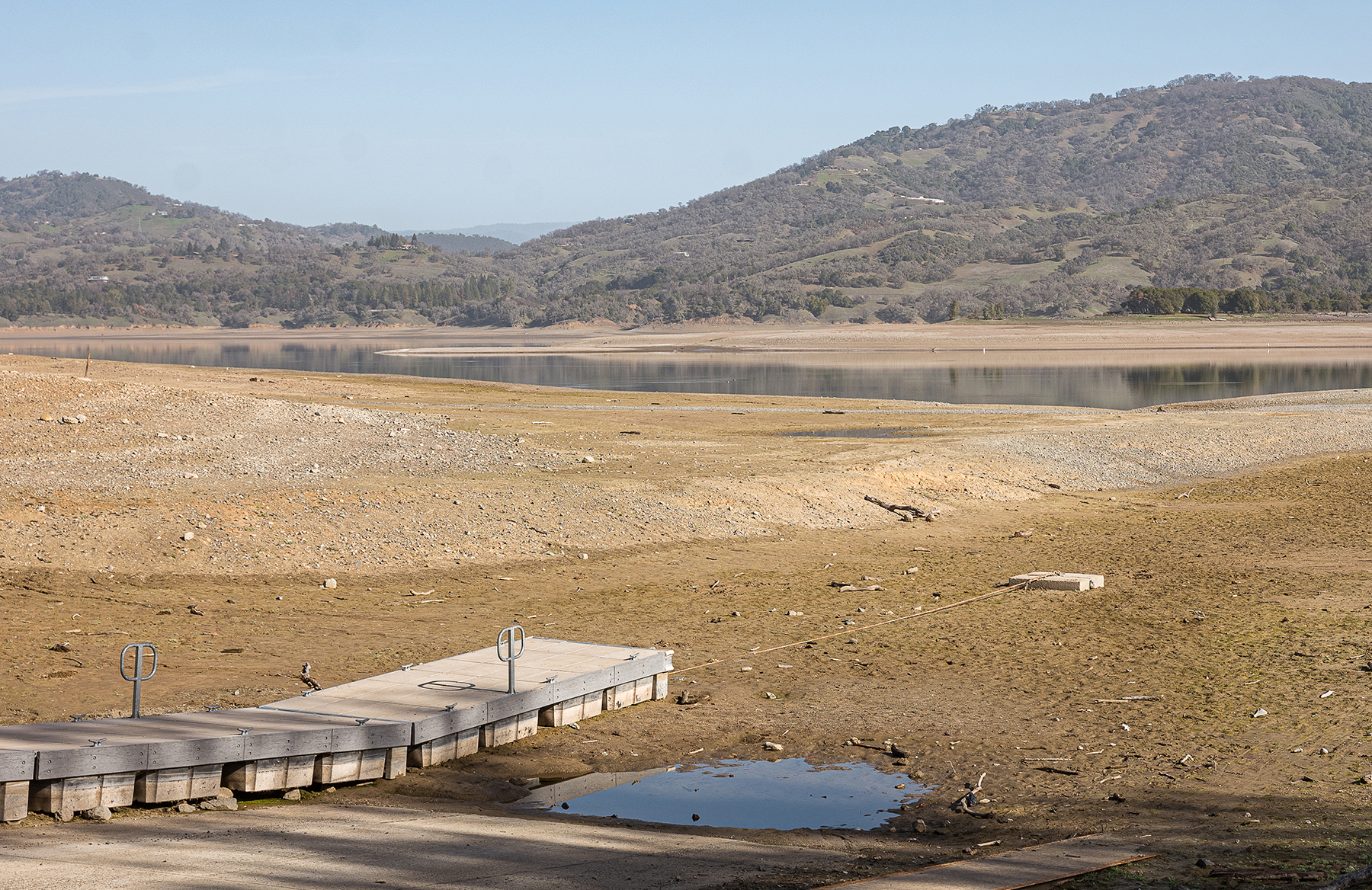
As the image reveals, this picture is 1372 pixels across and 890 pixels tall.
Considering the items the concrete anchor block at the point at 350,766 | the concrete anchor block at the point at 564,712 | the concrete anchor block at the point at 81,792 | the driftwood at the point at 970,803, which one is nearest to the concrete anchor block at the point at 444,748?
the concrete anchor block at the point at 350,766

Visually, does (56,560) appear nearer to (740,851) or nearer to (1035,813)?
(740,851)

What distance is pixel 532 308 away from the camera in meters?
184

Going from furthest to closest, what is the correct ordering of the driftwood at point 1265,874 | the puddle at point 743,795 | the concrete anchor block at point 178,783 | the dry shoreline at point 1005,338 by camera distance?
the dry shoreline at point 1005,338, the puddle at point 743,795, the concrete anchor block at point 178,783, the driftwood at point 1265,874

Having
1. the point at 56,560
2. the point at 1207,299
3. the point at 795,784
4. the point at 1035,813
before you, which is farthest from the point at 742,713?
the point at 1207,299

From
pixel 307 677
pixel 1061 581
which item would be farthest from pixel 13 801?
pixel 1061 581

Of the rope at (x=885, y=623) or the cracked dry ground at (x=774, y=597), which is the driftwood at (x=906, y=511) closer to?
the cracked dry ground at (x=774, y=597)

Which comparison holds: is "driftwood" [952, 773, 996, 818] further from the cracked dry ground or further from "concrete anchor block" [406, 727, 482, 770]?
"concrete anchor block" [406, 727, 482, 770]

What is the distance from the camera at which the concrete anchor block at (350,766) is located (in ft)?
29.1

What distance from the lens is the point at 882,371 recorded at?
236ft

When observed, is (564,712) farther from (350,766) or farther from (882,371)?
(882,371)

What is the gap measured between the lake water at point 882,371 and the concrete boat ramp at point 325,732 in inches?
1566

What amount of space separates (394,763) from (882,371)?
64.3 m

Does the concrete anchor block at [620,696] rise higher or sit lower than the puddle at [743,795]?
higher

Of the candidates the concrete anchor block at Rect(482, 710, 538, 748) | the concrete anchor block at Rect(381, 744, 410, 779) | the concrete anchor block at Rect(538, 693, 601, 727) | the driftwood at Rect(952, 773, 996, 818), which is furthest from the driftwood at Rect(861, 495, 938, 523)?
the concrete anchor block at Rect(381, 744, 410, 779)
